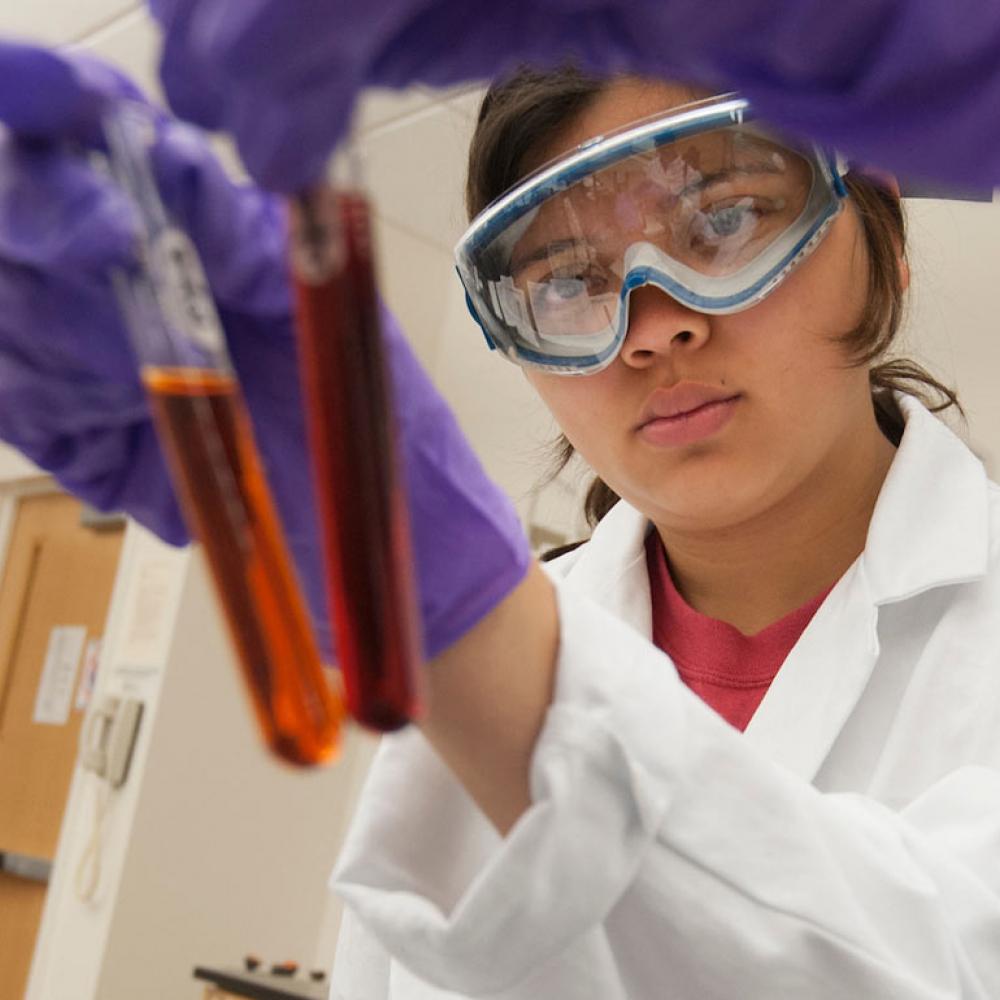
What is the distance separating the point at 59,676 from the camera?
13.2 ft

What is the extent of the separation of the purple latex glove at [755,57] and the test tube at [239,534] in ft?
0.21

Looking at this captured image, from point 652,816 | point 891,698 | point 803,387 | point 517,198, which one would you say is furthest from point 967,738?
point 517,198

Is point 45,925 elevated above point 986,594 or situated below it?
below

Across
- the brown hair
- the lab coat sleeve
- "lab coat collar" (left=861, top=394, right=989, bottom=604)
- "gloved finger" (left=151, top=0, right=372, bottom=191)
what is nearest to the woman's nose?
the brown hair

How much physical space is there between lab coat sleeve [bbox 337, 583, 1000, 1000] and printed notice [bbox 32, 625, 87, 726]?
3.63 m

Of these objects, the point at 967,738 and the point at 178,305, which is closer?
the point at 178,305

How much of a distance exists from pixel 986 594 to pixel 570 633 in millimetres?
569

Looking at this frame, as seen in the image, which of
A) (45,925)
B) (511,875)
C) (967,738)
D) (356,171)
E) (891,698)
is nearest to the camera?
(356,171)

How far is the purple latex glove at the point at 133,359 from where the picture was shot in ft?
1.19

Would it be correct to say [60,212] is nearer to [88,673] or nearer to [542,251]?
[542,251]

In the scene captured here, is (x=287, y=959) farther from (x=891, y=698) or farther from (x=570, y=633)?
(x=570, y=633)

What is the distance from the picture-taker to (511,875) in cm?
55

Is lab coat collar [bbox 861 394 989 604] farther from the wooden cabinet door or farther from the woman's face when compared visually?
the wooden cabinet door

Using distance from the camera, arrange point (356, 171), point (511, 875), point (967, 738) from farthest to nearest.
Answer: point (967, 738) < point (511, 875) < point (356, 171)
